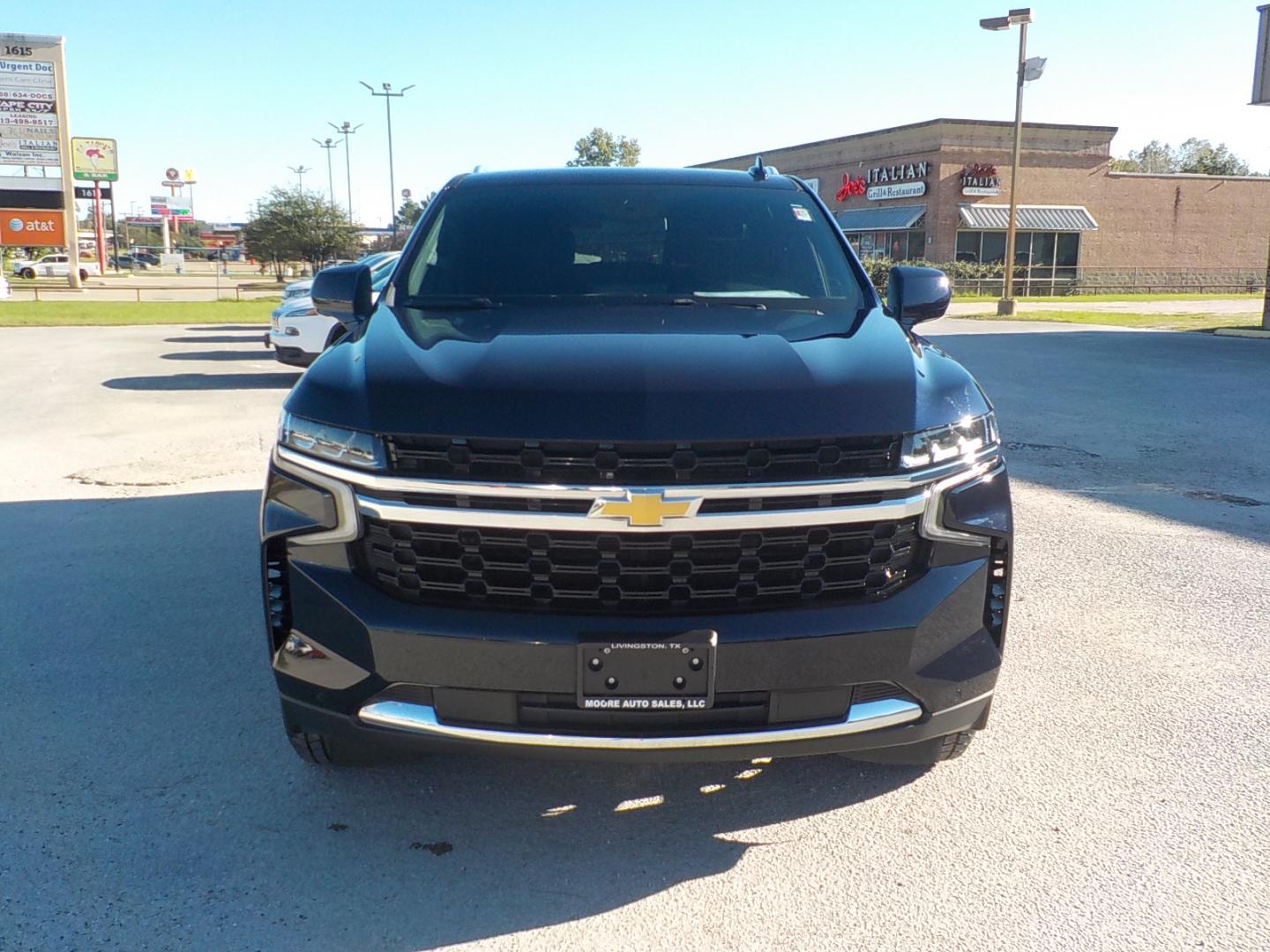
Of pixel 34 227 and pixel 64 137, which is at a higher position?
pixel 64 137

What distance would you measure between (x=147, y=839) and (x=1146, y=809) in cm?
285

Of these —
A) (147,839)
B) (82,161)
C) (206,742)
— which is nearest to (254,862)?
(147,839)

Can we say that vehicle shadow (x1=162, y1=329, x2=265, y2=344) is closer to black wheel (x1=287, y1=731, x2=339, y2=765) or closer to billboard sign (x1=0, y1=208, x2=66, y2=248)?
black wheel (x1=287, y1=731, x2=339, y2=765)

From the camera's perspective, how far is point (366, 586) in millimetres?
2672

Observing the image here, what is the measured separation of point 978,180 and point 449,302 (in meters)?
44.6

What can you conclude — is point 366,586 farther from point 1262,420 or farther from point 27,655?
point 1262,420

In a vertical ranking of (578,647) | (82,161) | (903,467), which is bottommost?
(578,647)

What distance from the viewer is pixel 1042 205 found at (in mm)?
46375

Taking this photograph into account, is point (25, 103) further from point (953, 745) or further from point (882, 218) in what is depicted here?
point (953, 745)

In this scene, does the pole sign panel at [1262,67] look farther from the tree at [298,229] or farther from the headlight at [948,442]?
the tree at [298,229]

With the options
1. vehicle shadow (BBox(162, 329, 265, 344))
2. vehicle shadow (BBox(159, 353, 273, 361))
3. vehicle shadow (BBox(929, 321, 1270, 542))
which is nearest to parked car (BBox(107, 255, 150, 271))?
vehicle shadow (BBox(162, 329, 265, 344))

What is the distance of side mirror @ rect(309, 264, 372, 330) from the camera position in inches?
151

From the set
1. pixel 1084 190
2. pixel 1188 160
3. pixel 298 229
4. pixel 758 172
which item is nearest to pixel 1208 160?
pixel 1188 160

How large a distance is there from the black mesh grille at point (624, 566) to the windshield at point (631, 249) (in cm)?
128
